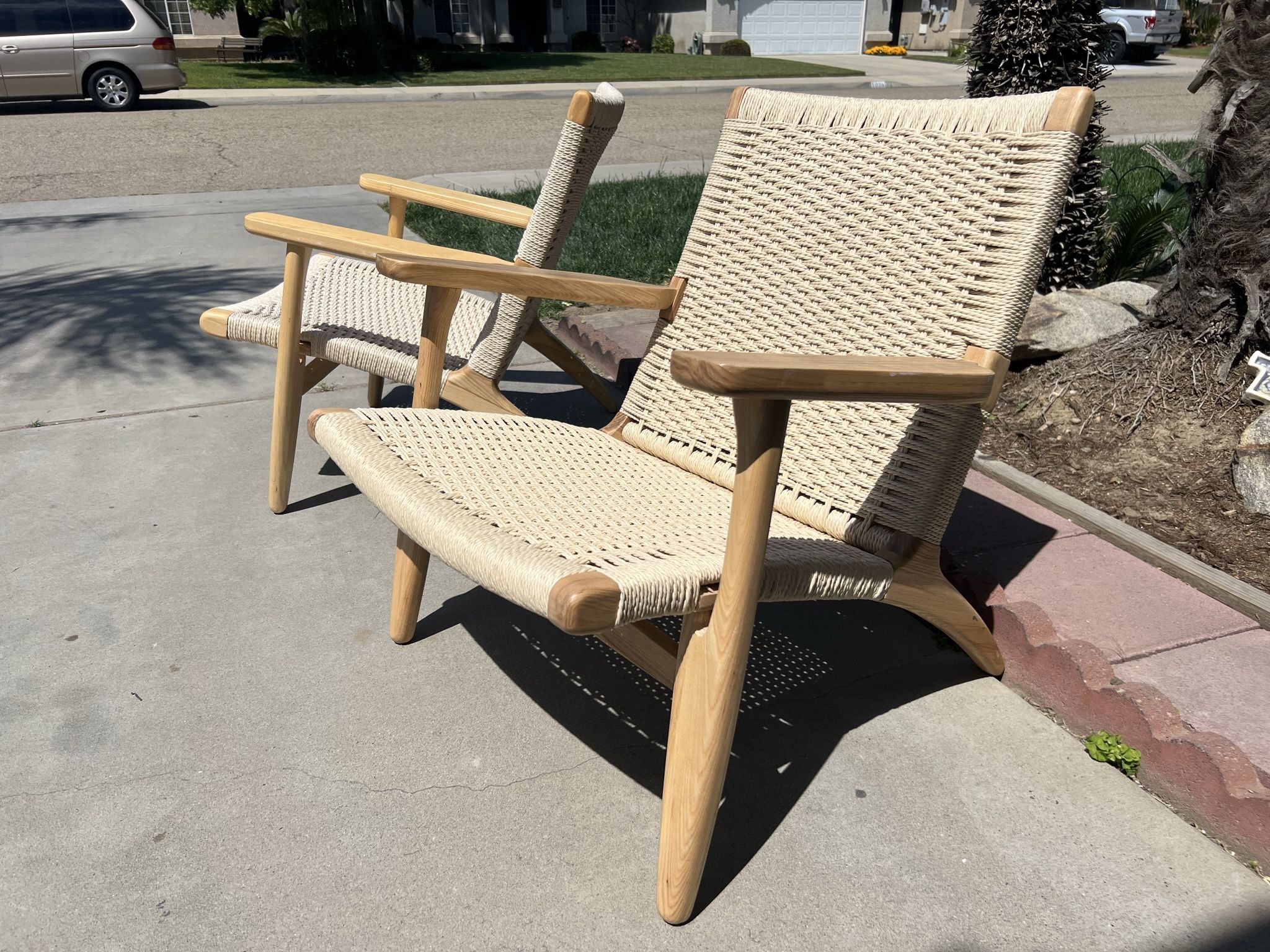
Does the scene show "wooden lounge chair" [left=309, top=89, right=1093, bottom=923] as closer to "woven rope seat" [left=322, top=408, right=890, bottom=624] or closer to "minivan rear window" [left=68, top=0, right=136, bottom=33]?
"woven rope seat" [left=322, top=408, right=890, bottom=624]

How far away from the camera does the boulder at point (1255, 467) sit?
2576 millimetres

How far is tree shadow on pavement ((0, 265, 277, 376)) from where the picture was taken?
12.9 ft

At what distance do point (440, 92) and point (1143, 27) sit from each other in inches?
546

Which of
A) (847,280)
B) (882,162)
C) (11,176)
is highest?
(882,162)

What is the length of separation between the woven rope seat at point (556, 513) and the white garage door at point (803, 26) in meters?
27.5

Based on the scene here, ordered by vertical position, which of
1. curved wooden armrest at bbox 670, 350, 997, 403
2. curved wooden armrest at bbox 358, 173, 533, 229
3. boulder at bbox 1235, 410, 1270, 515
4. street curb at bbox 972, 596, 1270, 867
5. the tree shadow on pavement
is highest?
curved wooden armrest at bbox 670, 350, 997, 403

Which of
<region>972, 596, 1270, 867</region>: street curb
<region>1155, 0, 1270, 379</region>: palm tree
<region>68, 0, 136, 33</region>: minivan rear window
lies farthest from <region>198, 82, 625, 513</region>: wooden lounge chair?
<region>68, 0, 136, 33</region>: minivan rear window

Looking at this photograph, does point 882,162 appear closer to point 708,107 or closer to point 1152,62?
point 708,107

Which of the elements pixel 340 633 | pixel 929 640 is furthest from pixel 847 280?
pixel 340 633

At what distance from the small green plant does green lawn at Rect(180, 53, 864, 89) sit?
15.7 metres

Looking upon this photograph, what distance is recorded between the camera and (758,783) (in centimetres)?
188

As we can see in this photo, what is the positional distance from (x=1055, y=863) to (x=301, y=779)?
1313mm

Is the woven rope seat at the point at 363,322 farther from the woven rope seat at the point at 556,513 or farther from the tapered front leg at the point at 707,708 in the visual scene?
the tapered front leg at the point at 707,708

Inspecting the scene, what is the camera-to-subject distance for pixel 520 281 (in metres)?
2.13
